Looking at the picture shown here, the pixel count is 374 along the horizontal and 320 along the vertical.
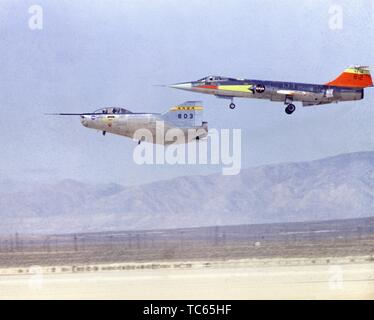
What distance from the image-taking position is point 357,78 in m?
29.3

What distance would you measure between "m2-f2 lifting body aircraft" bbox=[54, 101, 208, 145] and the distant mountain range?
6.83m

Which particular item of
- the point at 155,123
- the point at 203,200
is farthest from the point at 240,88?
the point at 203,200

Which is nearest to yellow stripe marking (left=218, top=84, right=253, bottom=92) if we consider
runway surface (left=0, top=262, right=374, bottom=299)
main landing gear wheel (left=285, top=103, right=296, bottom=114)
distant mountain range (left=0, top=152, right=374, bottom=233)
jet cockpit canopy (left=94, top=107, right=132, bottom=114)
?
main landing gear wheel (left=285, top=103, right=296, bottom=114)

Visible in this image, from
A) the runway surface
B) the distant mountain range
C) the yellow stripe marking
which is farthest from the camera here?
the distant mountain range

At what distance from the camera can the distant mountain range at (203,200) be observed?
39.5 m

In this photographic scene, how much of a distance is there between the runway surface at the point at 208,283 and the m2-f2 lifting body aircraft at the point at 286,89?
14.7 feet

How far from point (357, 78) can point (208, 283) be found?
692cm

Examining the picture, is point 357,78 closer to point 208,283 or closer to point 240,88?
point 240,88

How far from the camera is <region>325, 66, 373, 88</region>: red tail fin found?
96.0 ft

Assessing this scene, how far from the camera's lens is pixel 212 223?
4031cm

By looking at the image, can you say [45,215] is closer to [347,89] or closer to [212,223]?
[212,223]

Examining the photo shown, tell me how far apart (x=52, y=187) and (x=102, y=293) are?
12.8m

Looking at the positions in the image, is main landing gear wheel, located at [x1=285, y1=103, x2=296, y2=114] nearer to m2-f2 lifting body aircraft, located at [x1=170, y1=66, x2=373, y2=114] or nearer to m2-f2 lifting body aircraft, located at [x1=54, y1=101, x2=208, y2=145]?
m2-f2 lifting body aircraft, located at [x1=170, y1=66, x2=373, y2=114]
